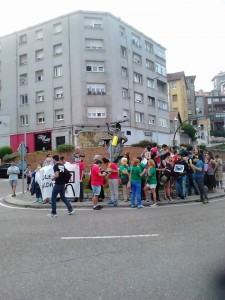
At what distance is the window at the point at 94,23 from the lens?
4197 cm

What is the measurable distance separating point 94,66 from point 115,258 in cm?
3787

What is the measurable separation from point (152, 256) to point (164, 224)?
290cm

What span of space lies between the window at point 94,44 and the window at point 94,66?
175 cm

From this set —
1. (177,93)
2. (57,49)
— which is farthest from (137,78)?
(177,93)

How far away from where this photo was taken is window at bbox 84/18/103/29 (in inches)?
1652

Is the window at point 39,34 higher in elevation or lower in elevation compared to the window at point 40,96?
higher

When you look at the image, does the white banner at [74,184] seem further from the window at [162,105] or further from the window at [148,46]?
the window at [162,105]

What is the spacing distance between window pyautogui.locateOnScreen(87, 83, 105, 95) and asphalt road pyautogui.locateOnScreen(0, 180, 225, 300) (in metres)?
32.5

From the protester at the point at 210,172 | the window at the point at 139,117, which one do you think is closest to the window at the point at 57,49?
the window at the point at 139,117

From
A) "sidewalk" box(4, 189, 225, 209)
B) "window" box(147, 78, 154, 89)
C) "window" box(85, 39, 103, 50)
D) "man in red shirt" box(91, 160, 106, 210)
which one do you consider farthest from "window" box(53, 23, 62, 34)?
"man in red shirt" box(91, 160, 106, 210)

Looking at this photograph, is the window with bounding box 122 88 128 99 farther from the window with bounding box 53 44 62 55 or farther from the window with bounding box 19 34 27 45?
the window with bounding box 19 34 27 45

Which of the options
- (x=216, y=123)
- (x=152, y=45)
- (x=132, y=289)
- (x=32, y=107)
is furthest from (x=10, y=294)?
(x=216, y=123)

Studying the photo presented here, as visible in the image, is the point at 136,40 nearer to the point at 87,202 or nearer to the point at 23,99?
the point at 23,99

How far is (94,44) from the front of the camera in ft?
137
